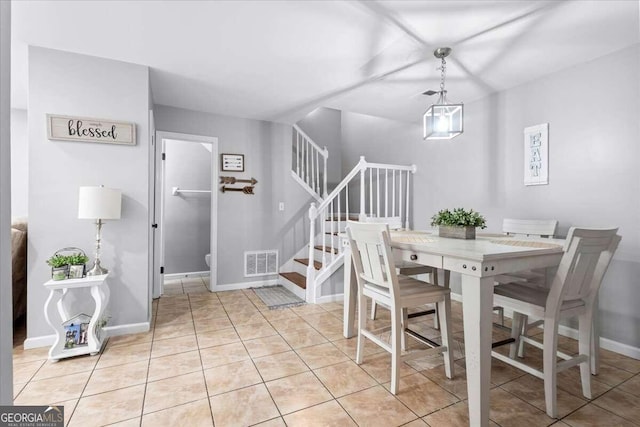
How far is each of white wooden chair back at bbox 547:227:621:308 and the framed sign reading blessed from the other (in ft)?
10.6

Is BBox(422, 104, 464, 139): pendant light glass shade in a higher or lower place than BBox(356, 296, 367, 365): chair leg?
higher

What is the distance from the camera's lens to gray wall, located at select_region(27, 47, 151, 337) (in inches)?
94.1

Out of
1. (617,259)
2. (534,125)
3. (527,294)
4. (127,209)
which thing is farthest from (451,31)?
(127,209)

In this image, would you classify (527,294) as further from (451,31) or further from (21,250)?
(21,250)

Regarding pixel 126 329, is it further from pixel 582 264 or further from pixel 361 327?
pixel 582 264

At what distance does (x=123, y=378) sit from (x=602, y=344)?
360 cm

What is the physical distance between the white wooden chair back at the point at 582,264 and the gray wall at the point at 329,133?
4326 millimetres

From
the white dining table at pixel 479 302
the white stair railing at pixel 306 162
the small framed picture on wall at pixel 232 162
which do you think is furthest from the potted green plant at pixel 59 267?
the white stair railing at pixel 306 162

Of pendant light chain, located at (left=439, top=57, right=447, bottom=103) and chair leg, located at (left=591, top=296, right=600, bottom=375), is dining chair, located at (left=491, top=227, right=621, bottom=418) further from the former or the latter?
pendant light chain, located at (left=439, top=57, right=447, bottom=103)

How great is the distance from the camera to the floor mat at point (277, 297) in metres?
3.45

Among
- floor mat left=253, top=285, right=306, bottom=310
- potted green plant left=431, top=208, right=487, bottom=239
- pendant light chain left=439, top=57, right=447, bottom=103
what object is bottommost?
floor mat left=253, top=285, right=306, bottom=310

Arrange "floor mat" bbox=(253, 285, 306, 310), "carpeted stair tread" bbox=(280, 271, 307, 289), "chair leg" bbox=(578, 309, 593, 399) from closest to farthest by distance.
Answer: "chair leg" bbox=(578, 309, 593, 399) < "floor mat" bbox=(253, 285, 306, 310) < "carpeted stair tread" bbox=(280, 271, 307, 289)

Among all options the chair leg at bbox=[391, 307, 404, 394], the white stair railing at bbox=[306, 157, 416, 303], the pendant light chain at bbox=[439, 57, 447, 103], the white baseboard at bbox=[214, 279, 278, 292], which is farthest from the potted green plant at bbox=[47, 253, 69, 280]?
the pendant light chain at bbox=[439, 57, 447, 103]

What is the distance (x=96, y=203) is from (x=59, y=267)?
1.77 feet
